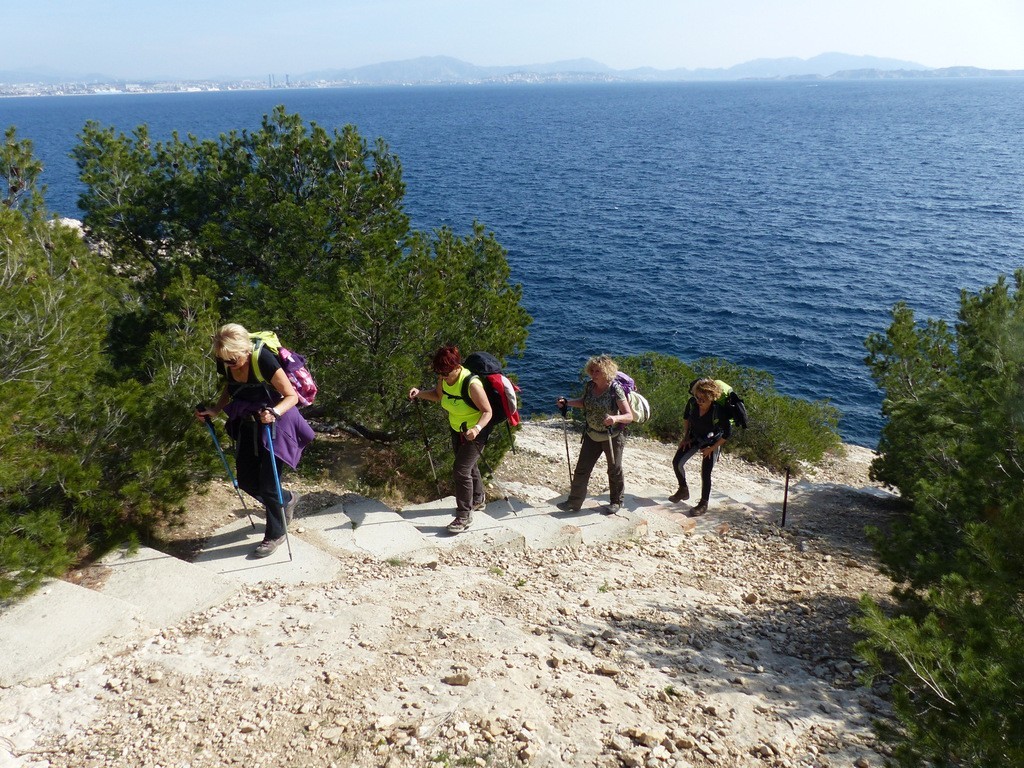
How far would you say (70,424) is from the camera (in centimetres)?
595

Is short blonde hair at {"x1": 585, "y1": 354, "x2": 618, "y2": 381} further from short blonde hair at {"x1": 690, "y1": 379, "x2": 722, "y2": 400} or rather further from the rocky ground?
the rocky ground

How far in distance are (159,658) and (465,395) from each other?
357 centimetres

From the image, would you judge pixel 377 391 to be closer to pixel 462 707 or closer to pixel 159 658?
pixel 159 658

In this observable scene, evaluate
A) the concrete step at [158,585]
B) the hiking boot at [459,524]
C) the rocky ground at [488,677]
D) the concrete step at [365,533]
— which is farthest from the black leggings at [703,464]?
the concrete step at [158,585]

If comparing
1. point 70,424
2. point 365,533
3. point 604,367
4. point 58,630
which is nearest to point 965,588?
point 604,367

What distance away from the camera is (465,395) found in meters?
7.26

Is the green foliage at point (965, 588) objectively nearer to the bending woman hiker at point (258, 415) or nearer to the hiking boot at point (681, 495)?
the hiking boot at point (681, 495)

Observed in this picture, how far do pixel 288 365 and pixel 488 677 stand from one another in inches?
127

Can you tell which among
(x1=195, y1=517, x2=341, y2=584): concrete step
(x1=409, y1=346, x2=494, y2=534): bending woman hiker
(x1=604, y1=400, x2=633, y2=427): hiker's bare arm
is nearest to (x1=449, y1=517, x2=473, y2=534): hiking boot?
(x1=409, y1=346, x2=494, y2=534): bending woman hiker

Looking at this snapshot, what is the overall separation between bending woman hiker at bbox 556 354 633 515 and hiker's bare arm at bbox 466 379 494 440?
1209 millimetres

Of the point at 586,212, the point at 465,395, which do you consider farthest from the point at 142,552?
the point at 586,212

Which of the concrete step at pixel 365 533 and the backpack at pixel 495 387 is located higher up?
the backpack at pixel 495 387

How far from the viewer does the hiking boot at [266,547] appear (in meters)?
6.56

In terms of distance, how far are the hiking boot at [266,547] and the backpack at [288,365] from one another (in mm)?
1350
